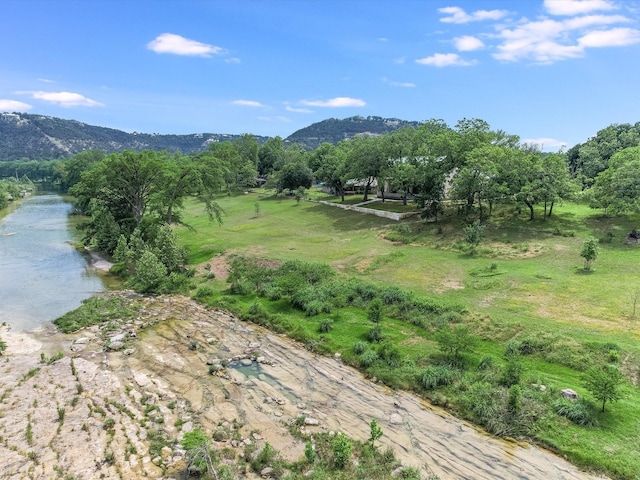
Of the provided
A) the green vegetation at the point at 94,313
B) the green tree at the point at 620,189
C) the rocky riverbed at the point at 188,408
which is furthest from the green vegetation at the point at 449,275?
the green vegetation at the point at 94,313

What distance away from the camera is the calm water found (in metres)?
26.7

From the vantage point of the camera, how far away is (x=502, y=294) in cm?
2494

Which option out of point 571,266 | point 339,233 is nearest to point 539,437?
point 571,266

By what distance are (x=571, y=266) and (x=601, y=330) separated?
10368 mm

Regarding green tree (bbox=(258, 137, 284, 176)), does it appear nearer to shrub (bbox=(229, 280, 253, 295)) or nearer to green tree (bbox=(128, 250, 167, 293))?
green tree (bbox=(128, 250, 167, 293))

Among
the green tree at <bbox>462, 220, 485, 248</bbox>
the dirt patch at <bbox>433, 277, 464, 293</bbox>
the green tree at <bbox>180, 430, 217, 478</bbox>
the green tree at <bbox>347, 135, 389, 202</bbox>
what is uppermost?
the green tree at <bbox>347, 135, 389, 202</bbox>

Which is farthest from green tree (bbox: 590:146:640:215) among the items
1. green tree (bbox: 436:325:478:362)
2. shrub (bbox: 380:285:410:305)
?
green tree (bbox: 436:325:478:362)

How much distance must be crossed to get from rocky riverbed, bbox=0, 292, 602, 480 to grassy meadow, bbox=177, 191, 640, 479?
147 centimetres

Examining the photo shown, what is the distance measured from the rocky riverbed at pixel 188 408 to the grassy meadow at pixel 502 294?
4.82 feet

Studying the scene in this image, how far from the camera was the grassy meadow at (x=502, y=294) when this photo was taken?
15117 millimetres

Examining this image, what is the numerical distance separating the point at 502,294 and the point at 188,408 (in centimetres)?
1970

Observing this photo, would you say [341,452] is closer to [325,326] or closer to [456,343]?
[456,343]

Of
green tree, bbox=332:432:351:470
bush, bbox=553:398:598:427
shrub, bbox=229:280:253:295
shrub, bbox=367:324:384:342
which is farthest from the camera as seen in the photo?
shrub, bbox=229:280:253:295

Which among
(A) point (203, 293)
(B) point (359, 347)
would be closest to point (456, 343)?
(B) point (359, 347)
